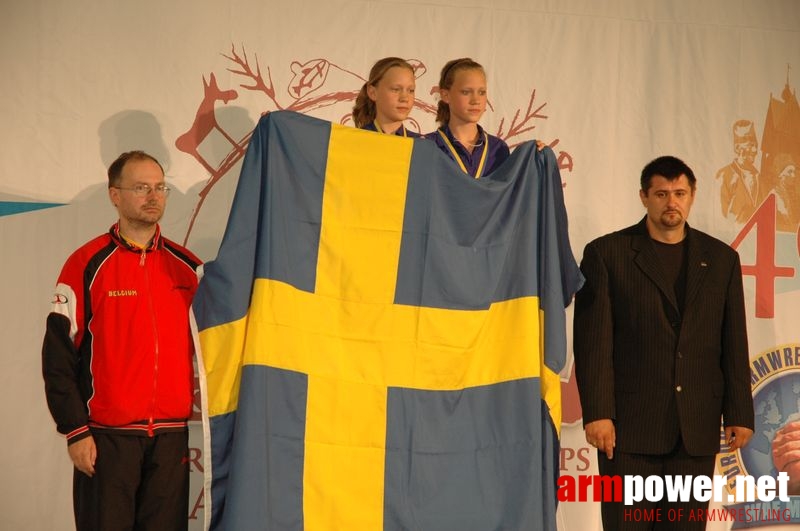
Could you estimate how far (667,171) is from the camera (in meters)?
2.79

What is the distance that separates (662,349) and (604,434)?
30 cm

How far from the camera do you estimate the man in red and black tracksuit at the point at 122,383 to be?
2498mm

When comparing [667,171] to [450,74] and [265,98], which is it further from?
[265,98]

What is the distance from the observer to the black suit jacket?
2695 mm

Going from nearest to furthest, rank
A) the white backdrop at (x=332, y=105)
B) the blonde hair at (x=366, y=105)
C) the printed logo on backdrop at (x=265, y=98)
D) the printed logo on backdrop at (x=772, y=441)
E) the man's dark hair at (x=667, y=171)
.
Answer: the man's dark hair at (x=667, y=171) < the blonde hair at (x=366, y=105) < the white backdrop at (x=332, y=105) < the printed logo on backdrop at (x=265, y=98) < the printed logo on backdrop at (x=772, y=441)

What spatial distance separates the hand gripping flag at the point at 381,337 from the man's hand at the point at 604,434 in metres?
0.15

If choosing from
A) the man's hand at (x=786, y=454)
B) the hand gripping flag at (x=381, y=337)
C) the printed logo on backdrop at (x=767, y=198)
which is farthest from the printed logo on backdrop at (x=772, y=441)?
the hand gripping flag at (x=381, y=337)

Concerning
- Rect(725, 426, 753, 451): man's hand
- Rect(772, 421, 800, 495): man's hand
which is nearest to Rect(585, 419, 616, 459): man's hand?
Rect(725, 426, 753, 451): man's hand

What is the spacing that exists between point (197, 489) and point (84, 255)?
1.18 meters

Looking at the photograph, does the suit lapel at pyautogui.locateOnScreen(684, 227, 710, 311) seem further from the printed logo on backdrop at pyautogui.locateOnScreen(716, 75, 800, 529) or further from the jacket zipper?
the jacket zipper

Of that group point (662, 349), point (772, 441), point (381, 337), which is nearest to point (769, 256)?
point (772, 441)

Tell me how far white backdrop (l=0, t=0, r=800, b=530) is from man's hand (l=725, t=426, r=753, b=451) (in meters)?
0.86

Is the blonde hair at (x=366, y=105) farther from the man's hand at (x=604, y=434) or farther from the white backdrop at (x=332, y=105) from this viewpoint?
the man's hand at (x=604, y=434)

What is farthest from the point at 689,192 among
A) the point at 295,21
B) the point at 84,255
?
the point at 84,255
